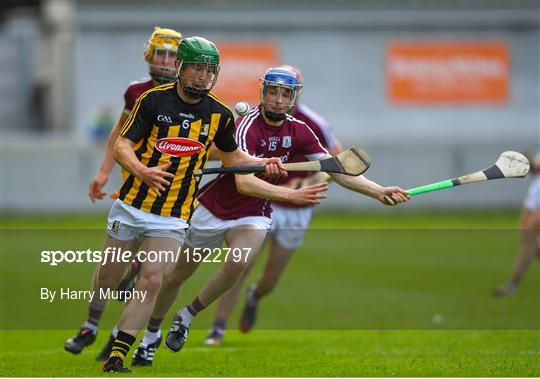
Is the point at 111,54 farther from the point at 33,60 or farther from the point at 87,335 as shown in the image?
the point at 87,335

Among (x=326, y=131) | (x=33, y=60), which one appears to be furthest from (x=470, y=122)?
(x=326, y=131)

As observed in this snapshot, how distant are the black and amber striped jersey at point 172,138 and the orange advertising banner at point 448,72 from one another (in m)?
21.0

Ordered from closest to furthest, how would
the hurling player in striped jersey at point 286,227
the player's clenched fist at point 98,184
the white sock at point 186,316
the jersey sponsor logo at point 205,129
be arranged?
the jersey sponsor logo at point 205,129 < the white sock at point 186,316 < the player's clenched fist at point 98,184 < the hurling player in striped jersey at point 286,227

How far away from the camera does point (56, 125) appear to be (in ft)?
98.4

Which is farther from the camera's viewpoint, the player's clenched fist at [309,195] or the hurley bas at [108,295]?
the player's clenched fist at [309,195]

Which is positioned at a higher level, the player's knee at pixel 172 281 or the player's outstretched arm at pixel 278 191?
the player's outstretched arm at pixel 278 191

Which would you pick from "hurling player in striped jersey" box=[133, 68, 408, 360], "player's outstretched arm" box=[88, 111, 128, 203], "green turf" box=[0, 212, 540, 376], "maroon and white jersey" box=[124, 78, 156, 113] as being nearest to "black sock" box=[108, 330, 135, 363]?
"green turf" box=[0, 212, 540, 376]

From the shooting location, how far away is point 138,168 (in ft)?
24.9

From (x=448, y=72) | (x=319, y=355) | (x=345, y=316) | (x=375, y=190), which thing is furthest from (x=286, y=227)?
(x=448, y=72)

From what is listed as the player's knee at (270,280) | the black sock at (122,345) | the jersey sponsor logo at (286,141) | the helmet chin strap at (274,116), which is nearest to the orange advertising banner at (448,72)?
the player's knee at (270,280)

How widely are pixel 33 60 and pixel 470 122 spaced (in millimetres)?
12062

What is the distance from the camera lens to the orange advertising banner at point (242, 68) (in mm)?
27578

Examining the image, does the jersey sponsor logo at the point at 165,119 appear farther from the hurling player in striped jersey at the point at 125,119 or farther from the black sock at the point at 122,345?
the black sock at the point at 122,345

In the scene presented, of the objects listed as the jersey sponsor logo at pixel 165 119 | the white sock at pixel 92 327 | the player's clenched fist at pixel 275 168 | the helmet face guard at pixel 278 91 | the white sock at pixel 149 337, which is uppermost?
the helmet face guard at pixel 278 91
